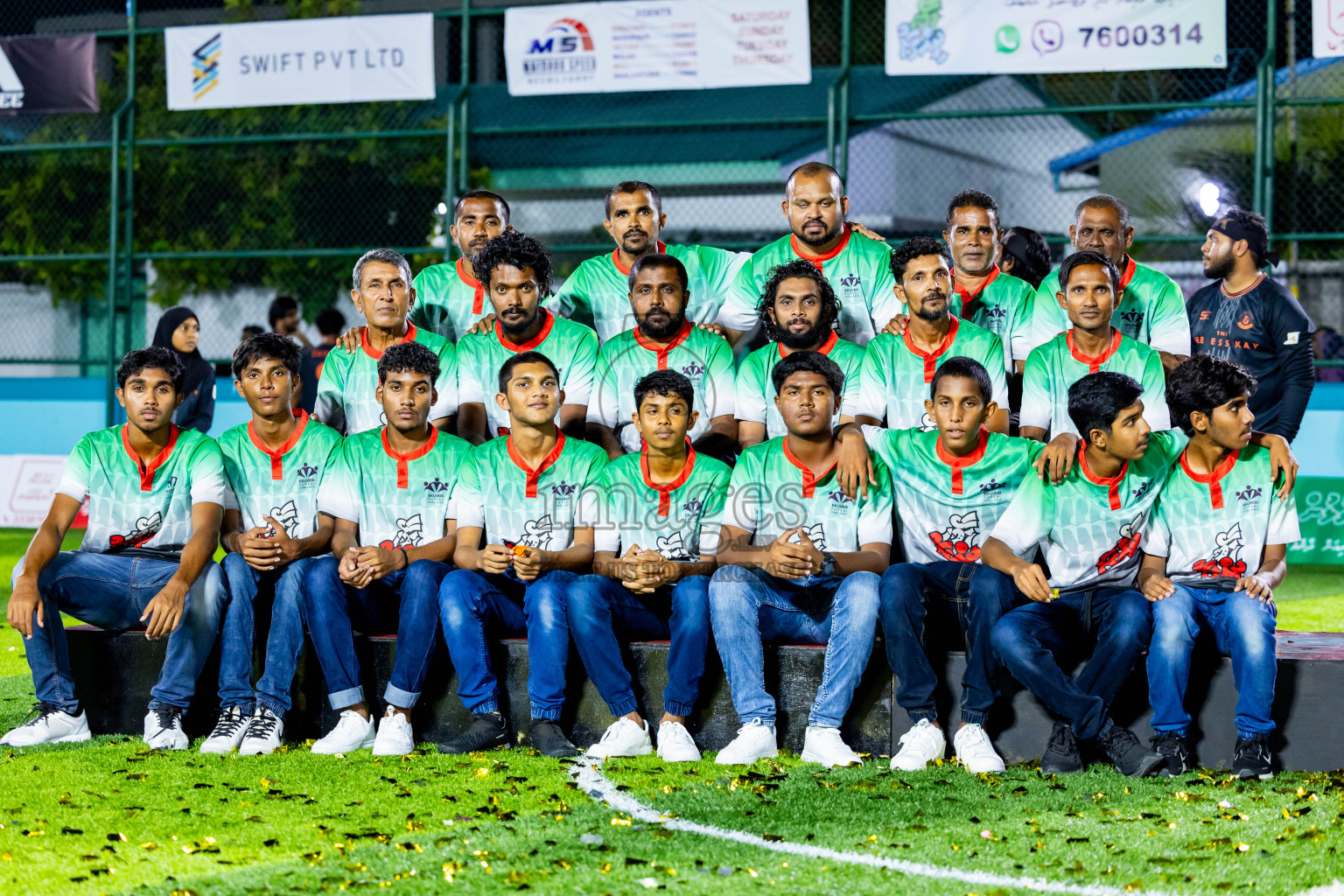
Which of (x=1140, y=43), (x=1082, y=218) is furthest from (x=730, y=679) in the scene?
(x=1140, y=43)

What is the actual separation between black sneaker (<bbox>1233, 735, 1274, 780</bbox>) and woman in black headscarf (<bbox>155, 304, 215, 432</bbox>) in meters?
6.63

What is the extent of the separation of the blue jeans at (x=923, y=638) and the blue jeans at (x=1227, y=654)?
494 mm

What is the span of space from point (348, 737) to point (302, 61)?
8.72 metres

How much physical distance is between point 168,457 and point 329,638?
1013 millimetres

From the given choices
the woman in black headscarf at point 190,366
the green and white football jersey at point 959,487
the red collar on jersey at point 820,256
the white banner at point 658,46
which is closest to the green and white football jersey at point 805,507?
the green and white football jersey at point 959,487

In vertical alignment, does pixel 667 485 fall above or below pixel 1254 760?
above

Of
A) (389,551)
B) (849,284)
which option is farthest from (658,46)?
(389,551)

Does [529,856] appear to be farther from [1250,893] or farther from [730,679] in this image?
[1250,893]

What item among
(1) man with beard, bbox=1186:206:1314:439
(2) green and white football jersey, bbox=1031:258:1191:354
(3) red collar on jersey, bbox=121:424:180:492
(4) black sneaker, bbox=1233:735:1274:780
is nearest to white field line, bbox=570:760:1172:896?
(4) black sneaker, bbox=1233:735:1274:780

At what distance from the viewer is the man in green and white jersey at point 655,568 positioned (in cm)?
489

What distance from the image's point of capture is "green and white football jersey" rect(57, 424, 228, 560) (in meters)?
5.36

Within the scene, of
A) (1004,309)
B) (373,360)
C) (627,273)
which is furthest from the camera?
(627,273)

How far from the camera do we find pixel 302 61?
12273 mm

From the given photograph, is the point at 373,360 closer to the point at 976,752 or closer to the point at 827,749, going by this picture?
the point at 827,749
